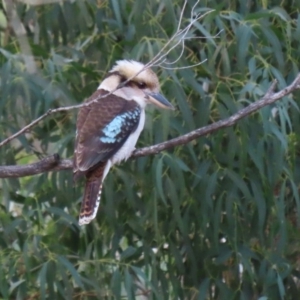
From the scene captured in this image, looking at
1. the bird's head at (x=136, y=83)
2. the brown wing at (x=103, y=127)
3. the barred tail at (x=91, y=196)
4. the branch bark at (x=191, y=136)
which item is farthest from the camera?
the bird's head at (x=136, y=83)

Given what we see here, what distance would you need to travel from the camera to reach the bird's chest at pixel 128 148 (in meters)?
2.75

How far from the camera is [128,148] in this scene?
2.77 meters

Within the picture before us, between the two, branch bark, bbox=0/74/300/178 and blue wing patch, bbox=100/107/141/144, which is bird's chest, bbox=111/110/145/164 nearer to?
blue wing patch, bbox=100/107/141/144

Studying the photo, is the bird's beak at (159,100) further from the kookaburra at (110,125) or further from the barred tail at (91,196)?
the barred tail at (91,196)

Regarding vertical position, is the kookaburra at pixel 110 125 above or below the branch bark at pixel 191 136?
below

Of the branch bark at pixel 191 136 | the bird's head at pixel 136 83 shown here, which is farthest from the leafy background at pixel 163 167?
the branch bark at pixel 191 136

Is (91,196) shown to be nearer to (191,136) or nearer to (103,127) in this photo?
(103,127)

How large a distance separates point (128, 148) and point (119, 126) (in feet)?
0.31

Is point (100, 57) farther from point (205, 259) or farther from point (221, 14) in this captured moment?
point (205, 259)

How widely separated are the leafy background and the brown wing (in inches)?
3.3

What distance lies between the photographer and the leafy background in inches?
114

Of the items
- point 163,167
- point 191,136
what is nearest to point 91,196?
point 163,167

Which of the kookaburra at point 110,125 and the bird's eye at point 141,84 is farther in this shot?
the bird's eye at point 141,84

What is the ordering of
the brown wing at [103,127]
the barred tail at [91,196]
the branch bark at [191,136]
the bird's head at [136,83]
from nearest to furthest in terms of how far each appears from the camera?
1. the branch bark at [191,136]
2. the barred tail at [91,196]
3. the brown wing at [103,127]
4. the bird's head at [136,83]
